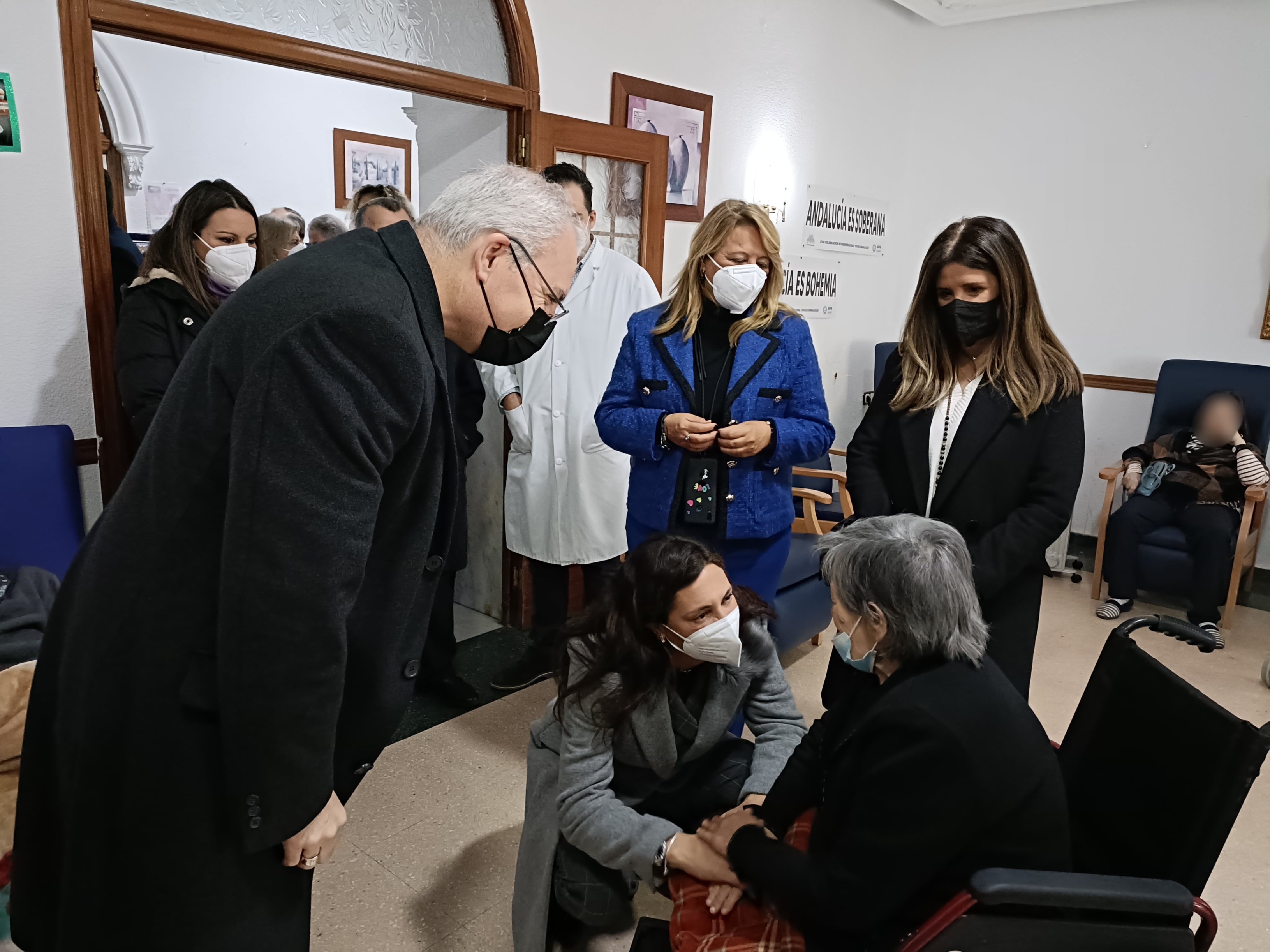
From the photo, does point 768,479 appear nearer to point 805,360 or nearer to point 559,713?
point 805,360

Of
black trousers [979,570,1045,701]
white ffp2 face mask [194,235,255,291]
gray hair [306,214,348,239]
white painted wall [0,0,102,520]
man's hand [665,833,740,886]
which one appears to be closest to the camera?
man's hand [665,833,740,886]

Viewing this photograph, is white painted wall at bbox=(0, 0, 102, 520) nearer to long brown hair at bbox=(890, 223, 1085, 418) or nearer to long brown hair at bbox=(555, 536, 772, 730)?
long brown hair at bbox=(555, 536, 772, 730)

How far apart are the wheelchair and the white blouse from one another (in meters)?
0.50

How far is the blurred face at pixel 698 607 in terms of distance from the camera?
1.64 meters

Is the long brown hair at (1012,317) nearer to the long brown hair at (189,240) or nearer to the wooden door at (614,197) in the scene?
the wooden door at (614,197)

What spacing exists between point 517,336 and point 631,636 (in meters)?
0.74

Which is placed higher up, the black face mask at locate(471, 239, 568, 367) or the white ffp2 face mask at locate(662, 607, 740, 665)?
the black face mask at locate(471, 239, 568, 367)

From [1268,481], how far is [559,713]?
3.55m

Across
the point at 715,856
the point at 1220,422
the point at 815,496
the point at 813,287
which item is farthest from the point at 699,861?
the point at 813,287

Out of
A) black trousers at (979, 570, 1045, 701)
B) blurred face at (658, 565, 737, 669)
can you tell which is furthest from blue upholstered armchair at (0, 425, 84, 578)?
black trousers at (979, 570, 1045, 701)

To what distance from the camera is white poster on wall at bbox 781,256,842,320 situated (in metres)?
4.52

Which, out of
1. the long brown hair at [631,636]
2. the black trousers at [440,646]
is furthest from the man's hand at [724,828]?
the black trousers at [440,646]

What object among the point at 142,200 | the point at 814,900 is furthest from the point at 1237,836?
the point at 142,200

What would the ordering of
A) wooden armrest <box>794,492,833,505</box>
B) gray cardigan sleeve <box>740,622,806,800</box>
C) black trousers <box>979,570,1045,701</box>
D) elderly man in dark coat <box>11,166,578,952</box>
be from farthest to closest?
wooden armrest <box>794,492,833,505</box>, black trousers <box>979,570,1045,701</box>, gray cardigan sleeve <box>740,622,806,800</box>, elderly man in dark coat <box>11,166,578,952</box>
